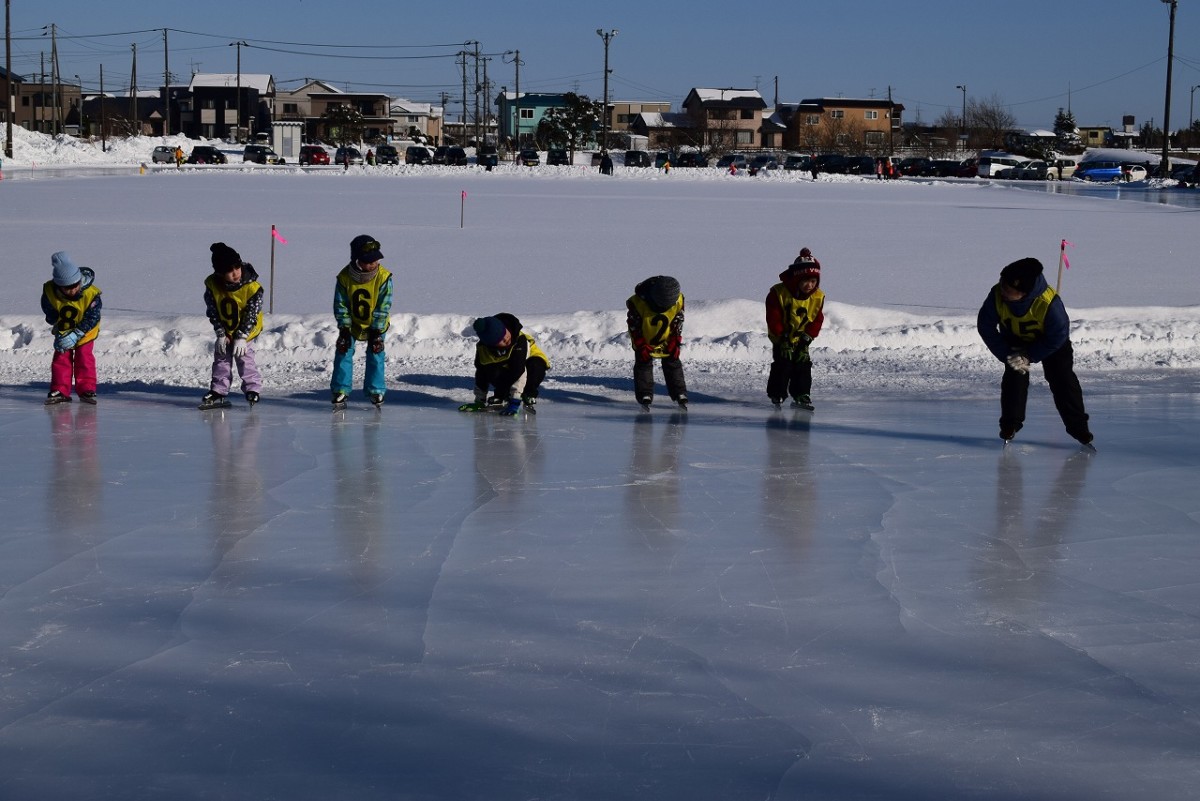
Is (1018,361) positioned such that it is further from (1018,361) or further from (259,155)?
(259,155)

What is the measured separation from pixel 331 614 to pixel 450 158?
211ft

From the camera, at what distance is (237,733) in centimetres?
372

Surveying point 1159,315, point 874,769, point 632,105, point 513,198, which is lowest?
point 874,769

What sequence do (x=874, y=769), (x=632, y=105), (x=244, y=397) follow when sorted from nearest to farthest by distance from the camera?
1. (x=874, y=769)
2. (x=244, y=397)
3. (x=632, y=105)

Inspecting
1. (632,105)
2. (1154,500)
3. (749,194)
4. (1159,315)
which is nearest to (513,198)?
(749,194)

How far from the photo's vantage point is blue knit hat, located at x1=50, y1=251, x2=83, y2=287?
8.89 meters

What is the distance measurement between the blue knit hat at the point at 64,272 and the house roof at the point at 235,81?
116 metres

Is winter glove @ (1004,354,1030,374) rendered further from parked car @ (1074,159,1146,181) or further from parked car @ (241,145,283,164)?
parked car @ (241,145,283,164)

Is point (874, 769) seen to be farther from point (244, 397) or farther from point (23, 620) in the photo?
point (244, 397)

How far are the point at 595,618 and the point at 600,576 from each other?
0.56 m

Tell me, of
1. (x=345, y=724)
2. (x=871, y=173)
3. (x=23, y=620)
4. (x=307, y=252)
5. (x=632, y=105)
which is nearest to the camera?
(x=345, y=724)

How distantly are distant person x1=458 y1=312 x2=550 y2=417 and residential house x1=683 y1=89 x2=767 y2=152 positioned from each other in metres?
109

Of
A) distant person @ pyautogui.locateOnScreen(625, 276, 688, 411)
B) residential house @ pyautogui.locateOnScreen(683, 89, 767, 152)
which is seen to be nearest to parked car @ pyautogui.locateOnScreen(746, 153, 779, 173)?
residential house @ pyautogui.locateOnScreen(683, 89, 767, 152)

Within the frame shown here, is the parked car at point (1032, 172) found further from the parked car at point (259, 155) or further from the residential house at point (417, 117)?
the residential house at point (417, 117)
